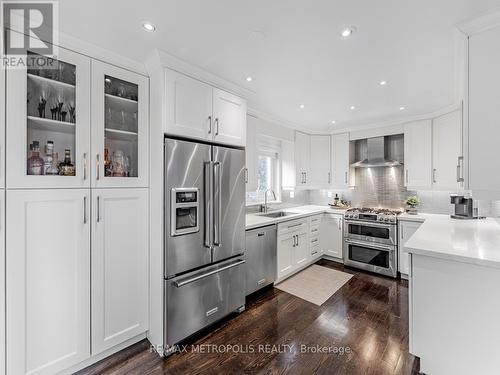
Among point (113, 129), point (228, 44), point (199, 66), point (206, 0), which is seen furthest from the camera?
point (199, 66)

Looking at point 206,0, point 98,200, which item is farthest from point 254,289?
point 206,0

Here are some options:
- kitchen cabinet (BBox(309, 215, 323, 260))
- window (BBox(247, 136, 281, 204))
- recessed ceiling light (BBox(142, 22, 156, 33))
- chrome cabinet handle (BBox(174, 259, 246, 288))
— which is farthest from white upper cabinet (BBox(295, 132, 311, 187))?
recessed ceiling light (BBox(142, 22, 156, 33))

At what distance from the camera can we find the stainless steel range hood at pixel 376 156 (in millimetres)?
3926

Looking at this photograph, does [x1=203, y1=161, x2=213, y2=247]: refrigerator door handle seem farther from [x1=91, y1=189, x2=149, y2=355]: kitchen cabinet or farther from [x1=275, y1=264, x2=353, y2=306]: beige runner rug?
[x1=275, y1=264, x2=353, y2=306]: beige runner rug

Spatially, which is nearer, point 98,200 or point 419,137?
point 98,200

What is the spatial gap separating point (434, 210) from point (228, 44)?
402 centimetres

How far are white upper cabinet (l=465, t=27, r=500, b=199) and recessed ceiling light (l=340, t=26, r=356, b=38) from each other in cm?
73

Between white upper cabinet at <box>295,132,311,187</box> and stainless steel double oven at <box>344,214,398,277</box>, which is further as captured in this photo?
white upper cabinet at <box>295,132,311,187</box>

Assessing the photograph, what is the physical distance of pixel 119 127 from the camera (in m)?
2.00

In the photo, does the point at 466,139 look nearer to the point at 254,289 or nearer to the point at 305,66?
the point at 305,66

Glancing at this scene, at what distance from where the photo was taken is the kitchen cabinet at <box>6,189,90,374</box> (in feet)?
4.77

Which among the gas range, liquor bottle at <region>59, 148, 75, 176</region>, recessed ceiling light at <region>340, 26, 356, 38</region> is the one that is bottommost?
the gas range

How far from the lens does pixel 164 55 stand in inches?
73.0

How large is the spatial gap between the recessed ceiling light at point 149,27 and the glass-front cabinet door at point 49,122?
566 mm
